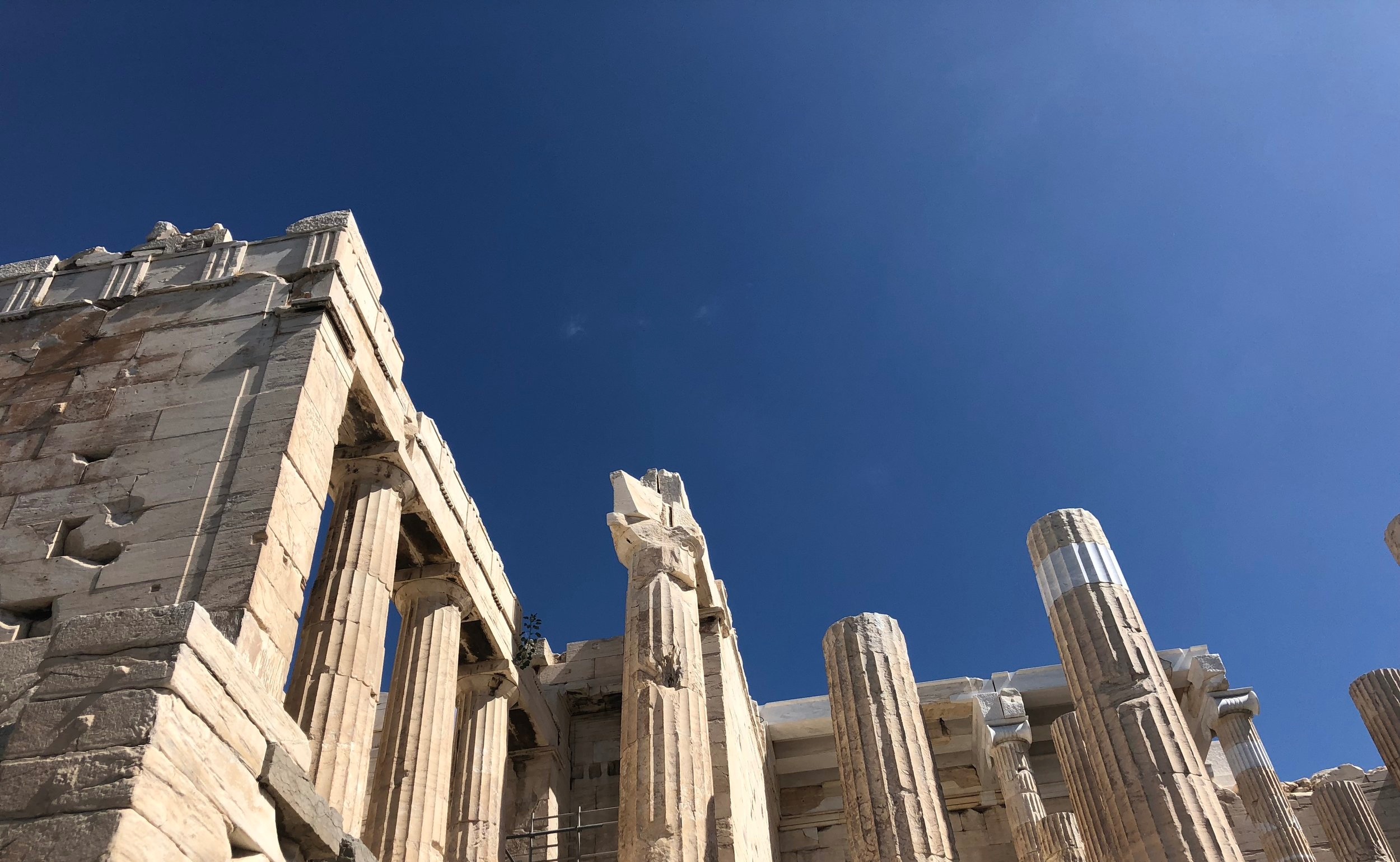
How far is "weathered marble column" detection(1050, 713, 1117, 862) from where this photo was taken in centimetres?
1742

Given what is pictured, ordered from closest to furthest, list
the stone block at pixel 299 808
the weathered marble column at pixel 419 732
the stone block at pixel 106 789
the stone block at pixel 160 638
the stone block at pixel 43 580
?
1. the stone block at pixel 106 789
2. the stone block at pixel 160 638
3. the stone block at pixel 299 808
4. the stone block at pixel 43 580
5. the weathered marble column at pixel 419 732

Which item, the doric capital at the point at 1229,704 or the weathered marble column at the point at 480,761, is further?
the doric capital at the point at 1229,704

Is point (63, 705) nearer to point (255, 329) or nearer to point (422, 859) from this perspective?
point (255, 329)

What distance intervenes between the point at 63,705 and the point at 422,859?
8.79 meters

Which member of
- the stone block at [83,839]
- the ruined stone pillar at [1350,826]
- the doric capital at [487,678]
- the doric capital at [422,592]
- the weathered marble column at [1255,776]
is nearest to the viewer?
the stone block at [83,839]

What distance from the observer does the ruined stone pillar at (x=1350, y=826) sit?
19422 millimetres

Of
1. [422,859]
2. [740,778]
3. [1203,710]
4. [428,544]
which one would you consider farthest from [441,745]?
[1203,710]

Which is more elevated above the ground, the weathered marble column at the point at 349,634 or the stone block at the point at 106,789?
the weathered marble column at the point at 349,634

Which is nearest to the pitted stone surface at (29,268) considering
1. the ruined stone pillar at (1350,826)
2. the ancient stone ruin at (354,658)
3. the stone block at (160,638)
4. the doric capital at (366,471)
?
the ancient stone ruin at (354,658)

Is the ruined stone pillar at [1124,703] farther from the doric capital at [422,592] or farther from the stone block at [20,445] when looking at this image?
the stone block at [20,445]

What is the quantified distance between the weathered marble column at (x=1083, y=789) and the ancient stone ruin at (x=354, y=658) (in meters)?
0.08

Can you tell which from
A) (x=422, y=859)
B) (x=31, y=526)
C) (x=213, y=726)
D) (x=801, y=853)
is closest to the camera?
(x=213, y=726)

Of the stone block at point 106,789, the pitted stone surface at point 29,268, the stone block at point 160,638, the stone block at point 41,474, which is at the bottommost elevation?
the stone block at point 106,789

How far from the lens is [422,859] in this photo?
13078mm
